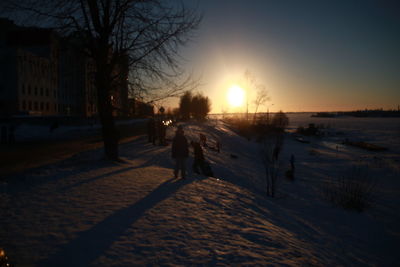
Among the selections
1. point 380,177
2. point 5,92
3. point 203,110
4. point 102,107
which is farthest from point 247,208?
point 203,110

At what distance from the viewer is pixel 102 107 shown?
→ 10133 mm

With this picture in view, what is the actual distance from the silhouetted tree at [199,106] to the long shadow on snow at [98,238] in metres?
87.0

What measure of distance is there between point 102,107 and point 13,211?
5603 mm

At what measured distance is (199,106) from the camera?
95.8m

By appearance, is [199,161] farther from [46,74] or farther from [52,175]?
[46,74]

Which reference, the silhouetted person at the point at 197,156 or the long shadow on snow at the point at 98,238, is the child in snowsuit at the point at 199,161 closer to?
the silhouetted person at the point at 197,156

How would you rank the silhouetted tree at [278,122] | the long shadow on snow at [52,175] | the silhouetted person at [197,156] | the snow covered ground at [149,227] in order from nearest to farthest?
1. the snow covered ground at [149,227]
2. the long shadow on snow at [52,175]
3. the silhouetted person at [197,156]
4. the silhouetted tree at [278,122]

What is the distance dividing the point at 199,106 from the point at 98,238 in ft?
303

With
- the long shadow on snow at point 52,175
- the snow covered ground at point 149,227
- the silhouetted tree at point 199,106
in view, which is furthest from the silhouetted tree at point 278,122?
the long shadow on snow at point 52,175

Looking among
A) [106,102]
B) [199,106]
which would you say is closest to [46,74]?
[106,102]

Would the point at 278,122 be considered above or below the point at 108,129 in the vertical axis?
below

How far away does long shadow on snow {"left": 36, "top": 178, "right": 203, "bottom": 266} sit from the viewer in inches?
148

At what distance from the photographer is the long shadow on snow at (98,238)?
12.3 ft

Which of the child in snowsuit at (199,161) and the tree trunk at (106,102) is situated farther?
the child in snowsuit at (199,161)
